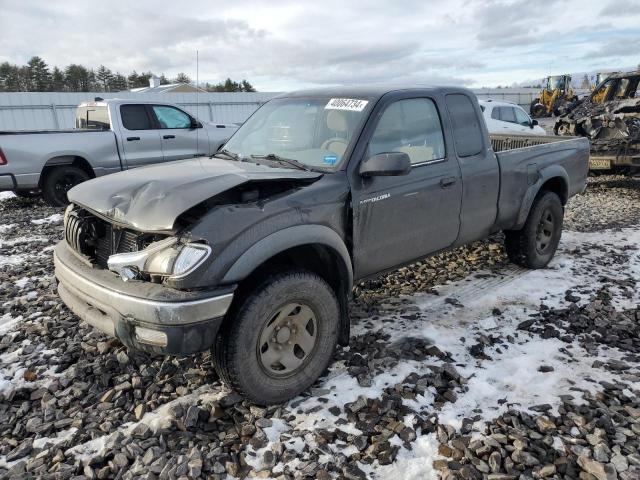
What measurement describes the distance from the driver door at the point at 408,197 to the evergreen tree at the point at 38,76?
2262 inches

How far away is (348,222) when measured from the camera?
3.30 metres

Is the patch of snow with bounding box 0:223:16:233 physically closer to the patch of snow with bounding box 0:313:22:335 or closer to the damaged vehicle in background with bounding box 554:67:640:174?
the patch of snow with bounding box 0:313:22:335

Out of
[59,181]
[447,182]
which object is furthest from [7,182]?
[447,182]

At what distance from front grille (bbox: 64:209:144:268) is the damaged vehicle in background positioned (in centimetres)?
951

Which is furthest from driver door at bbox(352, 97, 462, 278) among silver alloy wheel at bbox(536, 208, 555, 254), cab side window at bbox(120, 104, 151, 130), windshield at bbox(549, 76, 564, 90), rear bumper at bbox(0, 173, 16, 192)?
windshield at bbox(549, 76, 564, 90)

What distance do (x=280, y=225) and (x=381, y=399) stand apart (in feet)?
4.12

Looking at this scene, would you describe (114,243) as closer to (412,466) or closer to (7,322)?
(7,322)

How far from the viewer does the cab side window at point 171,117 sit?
32.2ft

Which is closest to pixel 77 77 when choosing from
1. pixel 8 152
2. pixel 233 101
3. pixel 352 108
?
pixel 233 101

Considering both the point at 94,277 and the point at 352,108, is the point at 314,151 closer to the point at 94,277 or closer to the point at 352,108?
the point at 352,108

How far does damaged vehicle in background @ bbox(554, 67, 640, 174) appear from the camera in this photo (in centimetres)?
941

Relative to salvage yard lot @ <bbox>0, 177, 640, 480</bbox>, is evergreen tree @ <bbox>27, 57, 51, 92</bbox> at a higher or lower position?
higher

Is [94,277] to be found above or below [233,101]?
below

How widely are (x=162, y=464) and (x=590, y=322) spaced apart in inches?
135
